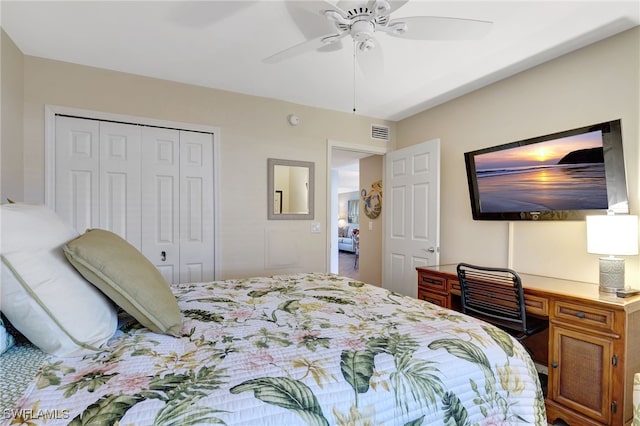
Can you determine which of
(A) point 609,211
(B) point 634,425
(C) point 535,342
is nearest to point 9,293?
(B) point 634,425

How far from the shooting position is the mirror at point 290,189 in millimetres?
3482

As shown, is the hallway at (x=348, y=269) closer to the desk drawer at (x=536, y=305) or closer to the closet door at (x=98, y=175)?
the desk drawer at (x=536, y=305)

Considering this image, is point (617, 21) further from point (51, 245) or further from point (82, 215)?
point (82, 215)

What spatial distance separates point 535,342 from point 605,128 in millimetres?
1752

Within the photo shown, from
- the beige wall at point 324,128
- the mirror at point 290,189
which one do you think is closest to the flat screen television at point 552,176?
the beige wall at point 324,128

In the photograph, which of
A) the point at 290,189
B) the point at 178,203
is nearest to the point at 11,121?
the point at 178,203

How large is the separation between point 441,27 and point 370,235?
11.7 ft

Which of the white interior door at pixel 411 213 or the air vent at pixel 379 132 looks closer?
the white interior door at pixel 411 213

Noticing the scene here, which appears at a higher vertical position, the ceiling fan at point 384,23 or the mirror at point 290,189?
the ceiling fan at point 384,23

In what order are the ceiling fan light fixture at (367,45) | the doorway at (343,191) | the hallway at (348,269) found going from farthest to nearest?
the hallway at (348,269) < the doorway at (343,191) < the ceiling fan light fixture at (367,45)

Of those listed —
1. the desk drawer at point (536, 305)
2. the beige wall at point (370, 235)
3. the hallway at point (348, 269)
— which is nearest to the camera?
the desk drawer at point (536, 305)

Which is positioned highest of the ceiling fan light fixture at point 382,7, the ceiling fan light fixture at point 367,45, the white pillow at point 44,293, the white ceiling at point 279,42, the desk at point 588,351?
the white ceiling at point 279,42

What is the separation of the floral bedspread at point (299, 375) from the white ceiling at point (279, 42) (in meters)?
1.58

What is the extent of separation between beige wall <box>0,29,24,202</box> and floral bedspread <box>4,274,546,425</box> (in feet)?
6.24
